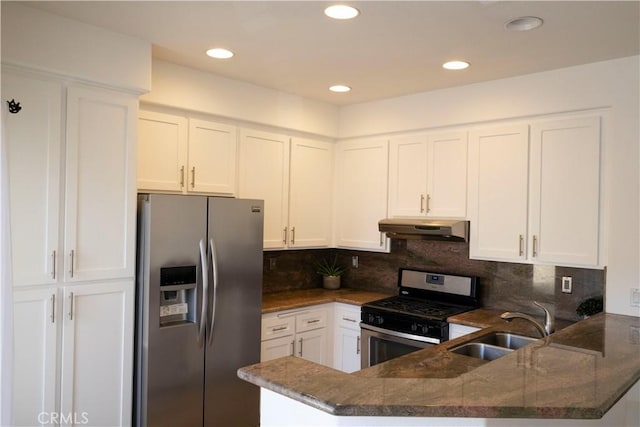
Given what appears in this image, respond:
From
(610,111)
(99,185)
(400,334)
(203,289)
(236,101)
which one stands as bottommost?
(400,334)

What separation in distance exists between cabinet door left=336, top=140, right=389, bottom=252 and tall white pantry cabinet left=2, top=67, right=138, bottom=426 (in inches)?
80.4

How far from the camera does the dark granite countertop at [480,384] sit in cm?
138

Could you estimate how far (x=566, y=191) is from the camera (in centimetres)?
310

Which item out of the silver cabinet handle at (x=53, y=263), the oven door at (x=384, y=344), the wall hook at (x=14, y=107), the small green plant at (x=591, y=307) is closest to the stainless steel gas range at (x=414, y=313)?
the oven door at (x=384, y=344)

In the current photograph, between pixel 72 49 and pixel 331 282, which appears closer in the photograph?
pixel 72 49

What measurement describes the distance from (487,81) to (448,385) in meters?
2.55

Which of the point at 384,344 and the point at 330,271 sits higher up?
the point at 330,271

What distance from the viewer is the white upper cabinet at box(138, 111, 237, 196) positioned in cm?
313

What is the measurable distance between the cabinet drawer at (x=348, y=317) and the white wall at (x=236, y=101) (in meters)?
1.51

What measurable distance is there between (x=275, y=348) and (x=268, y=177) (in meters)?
1.31

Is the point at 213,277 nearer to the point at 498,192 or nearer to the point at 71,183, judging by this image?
the point at 71,183

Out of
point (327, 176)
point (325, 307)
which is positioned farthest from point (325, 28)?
point (325, 307)

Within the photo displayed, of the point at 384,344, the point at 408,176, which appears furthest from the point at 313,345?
the point at 408,176

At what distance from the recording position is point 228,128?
11.8 feet
